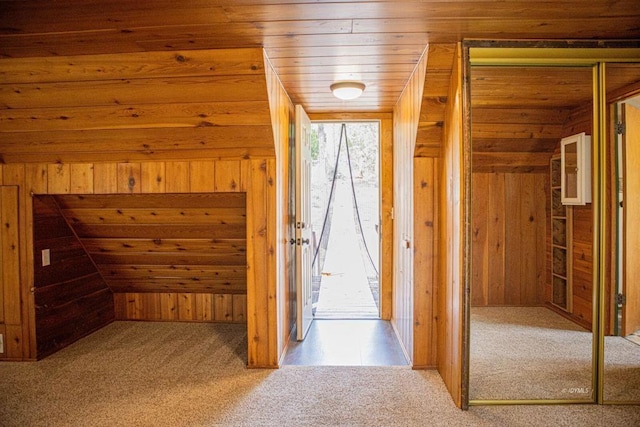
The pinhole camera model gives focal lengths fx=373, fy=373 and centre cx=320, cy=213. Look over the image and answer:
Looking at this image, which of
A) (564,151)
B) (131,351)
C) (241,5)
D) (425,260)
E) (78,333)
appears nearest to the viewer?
(241,5)

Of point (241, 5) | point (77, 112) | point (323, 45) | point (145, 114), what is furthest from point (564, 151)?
point (77, 112)

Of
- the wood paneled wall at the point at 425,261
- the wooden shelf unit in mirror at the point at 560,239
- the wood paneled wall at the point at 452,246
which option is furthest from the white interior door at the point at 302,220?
the wooden shelf unit in mirror at the point at 560,239

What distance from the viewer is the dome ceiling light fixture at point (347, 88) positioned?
2.65 m

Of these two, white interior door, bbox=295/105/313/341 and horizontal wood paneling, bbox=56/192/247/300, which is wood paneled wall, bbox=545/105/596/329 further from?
horizontal wood paneling, bbox=56/192/247/300

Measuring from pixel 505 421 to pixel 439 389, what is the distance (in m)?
0.41

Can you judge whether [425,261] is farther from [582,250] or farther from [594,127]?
[594,127]

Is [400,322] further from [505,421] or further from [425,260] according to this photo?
[505,421]

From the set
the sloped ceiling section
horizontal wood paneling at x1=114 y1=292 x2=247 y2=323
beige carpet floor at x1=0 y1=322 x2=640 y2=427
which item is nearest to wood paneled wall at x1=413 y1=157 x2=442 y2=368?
beige carpet floor at x1=0 y1=322 x2=640 y2=427

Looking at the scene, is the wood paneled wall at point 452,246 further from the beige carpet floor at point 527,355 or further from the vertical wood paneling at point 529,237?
the vertical wood paneling at point 529,237

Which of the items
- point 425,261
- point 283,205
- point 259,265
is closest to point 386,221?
point 425,261

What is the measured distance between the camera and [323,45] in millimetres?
2055

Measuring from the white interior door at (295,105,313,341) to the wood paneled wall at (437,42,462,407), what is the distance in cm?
110

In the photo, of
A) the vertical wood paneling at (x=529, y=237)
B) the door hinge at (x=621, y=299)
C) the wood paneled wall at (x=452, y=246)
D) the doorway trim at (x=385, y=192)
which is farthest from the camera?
the doorway trim at (x=385, y=192)

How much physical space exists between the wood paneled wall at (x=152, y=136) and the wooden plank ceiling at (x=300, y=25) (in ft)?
0.38
